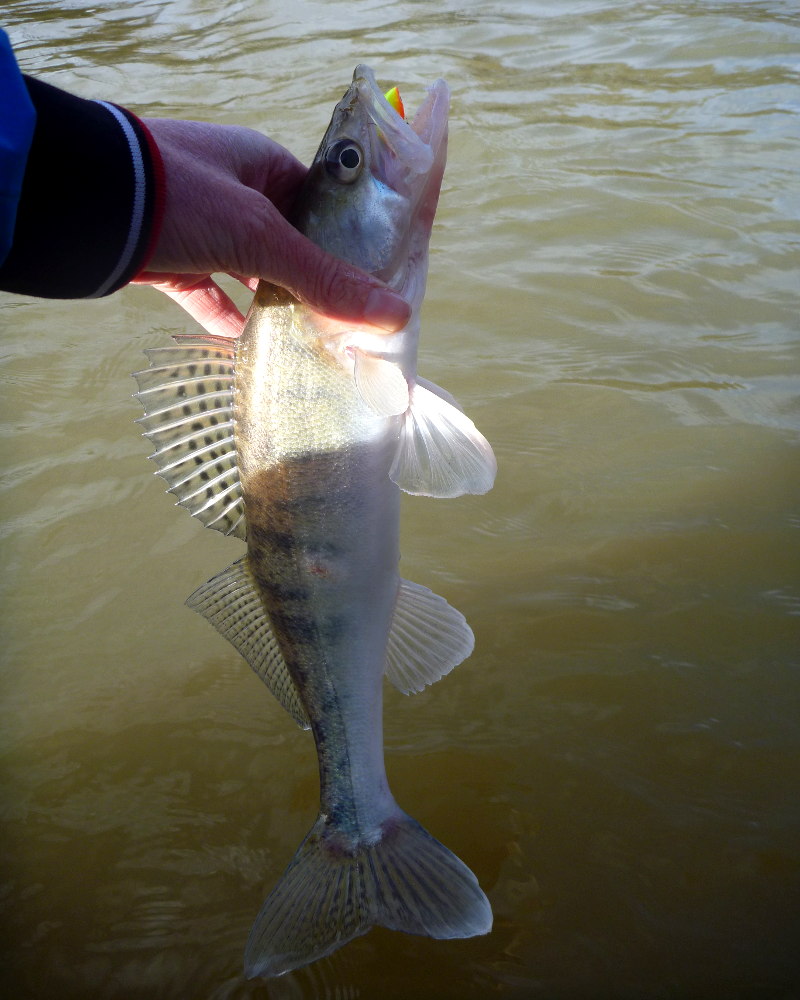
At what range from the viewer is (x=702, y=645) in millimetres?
2549

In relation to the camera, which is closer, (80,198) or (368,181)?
(80,198)

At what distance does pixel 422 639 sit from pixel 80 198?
125cm

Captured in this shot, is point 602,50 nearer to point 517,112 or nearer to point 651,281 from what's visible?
point 517,112

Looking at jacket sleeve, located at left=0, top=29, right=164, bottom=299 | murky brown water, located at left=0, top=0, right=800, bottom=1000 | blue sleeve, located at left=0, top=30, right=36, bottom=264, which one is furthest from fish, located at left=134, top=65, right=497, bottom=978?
blue sleeve, located at left=0, top=30, right=36, bottom=264

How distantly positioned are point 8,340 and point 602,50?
18.9ft

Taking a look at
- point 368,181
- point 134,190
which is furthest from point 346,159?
point 134,190

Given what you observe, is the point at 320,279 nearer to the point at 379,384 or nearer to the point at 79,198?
the point at 379,384

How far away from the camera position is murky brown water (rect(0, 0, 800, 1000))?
2.02 meters

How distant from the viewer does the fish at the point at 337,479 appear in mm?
1895

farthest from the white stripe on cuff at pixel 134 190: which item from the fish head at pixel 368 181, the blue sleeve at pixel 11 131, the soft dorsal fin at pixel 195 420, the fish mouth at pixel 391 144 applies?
the fish mouth at pixel 391 144

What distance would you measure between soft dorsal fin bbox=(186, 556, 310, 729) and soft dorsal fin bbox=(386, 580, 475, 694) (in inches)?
10.4

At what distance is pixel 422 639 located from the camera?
2166 millimetres

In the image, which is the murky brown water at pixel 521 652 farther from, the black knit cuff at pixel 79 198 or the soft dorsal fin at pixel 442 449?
the black knit cuff at pixel 79 198

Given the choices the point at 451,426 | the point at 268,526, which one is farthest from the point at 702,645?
the point at 268,526
